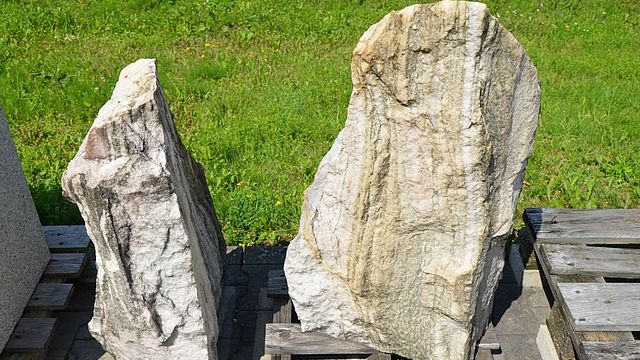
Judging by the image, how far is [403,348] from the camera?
119 inches

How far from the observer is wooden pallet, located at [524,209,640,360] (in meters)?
3.07

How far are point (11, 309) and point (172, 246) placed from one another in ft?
4.35


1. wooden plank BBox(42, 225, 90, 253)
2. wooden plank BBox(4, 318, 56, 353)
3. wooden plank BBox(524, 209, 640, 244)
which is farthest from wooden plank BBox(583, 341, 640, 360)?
wooden plank BBox(42, 225, 90, 253)

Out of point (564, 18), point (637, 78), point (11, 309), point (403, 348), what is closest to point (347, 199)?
point (403, 348)

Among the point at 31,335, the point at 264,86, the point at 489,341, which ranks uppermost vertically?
the point at 264,86

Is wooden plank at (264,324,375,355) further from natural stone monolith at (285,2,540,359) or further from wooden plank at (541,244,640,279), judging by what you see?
wooden plank at (541,244,640,279)

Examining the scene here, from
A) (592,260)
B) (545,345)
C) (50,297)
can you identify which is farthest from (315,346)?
(592,260)

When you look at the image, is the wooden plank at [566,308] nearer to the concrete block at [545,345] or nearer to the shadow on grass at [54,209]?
the concrete block at [545,345]

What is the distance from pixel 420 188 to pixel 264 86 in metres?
3.64

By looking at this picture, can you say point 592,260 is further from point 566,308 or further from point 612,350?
point 612,350

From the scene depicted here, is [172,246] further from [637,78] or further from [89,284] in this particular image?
[637,78]

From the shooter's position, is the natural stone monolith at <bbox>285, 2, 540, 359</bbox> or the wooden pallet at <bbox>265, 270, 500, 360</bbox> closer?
the natural stone monolith at <bbox>285, 2, 540, 359</bbox>

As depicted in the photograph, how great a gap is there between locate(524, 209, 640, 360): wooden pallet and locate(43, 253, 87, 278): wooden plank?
267 centimetres

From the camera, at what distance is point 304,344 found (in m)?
3.06
